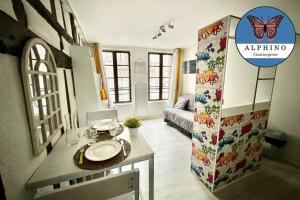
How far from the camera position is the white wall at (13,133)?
0.64 m

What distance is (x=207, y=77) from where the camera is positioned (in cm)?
165

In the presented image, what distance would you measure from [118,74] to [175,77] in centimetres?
188

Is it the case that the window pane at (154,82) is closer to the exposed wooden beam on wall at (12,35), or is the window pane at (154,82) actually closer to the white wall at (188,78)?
the white wall at (188,78)

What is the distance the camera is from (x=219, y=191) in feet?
5.63

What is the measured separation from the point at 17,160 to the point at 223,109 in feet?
5.63

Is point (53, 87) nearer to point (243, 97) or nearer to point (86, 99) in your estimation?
point (86, 99)

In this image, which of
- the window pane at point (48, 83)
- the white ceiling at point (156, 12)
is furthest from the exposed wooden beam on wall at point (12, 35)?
the white ceiling at point (156, 12)

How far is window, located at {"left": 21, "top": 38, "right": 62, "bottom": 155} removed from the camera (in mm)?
833

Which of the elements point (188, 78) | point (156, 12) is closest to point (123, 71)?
point (188, 78)

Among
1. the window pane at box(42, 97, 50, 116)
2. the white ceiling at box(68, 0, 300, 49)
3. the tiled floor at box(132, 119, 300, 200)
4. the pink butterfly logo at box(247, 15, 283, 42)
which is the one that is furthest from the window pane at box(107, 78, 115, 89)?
the pink butterfly logo at box(247, 15, 283, 42)

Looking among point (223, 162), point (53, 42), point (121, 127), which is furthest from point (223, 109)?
point (53, 42)

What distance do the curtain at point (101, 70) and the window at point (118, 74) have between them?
0.78 feet

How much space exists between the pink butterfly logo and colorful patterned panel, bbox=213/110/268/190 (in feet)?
2.85

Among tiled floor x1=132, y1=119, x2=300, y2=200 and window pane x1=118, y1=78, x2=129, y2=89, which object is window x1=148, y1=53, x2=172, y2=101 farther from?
tiled floor x1=132, y1=119, x2=300, y2=200
